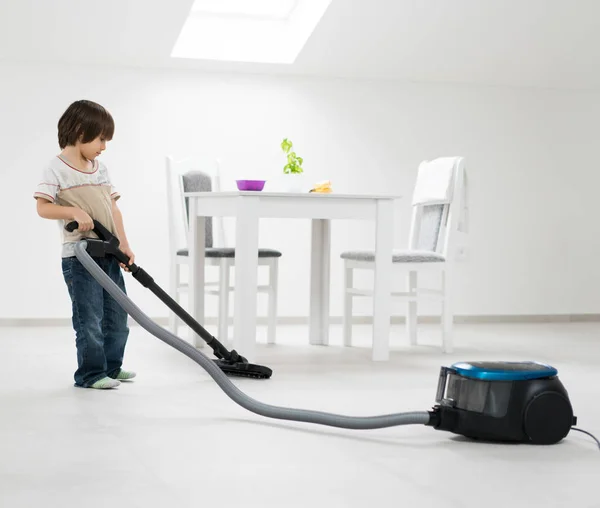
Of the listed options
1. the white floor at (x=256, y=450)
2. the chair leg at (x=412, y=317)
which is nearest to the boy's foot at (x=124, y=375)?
the white floor at (x=256, y=450)

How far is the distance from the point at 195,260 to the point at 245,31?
6.22ft

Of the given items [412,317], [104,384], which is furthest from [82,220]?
[412,317]

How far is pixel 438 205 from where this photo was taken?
4.40 meters

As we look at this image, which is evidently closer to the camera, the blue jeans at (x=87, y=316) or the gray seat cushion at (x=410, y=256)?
the blue jeans at (x=87, y=316)

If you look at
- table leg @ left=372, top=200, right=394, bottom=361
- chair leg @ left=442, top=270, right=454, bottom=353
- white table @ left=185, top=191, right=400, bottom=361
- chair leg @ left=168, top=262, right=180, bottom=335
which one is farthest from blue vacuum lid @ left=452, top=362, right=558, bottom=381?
chair leg @ left=168, top=262, right=180, bottom=335

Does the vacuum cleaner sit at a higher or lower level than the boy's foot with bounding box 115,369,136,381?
higher

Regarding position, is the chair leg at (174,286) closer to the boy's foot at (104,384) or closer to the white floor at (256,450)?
the white floor at (256,450)

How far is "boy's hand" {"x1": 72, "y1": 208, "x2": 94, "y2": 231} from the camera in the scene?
2.81 metres

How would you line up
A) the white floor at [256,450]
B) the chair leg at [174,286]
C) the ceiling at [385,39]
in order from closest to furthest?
the white floor at [256,450]
the chair leg at [174,286]
the ceiling at [385,39]

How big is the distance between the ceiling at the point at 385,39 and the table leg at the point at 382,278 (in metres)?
1.68

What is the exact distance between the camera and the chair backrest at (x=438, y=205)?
421 centimetres

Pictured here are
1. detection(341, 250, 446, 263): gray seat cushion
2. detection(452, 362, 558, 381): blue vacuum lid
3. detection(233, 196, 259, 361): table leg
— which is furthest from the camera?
detection(341, 250, 446, 263): gray seat cushion

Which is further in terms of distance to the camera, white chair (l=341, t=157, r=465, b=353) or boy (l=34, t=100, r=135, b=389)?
white chair (l=341, t=157, r=465, b=353)

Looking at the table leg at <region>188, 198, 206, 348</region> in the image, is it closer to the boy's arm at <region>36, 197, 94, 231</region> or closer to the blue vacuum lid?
the boy's arm at <region>36, 197, 94, 231</region>
